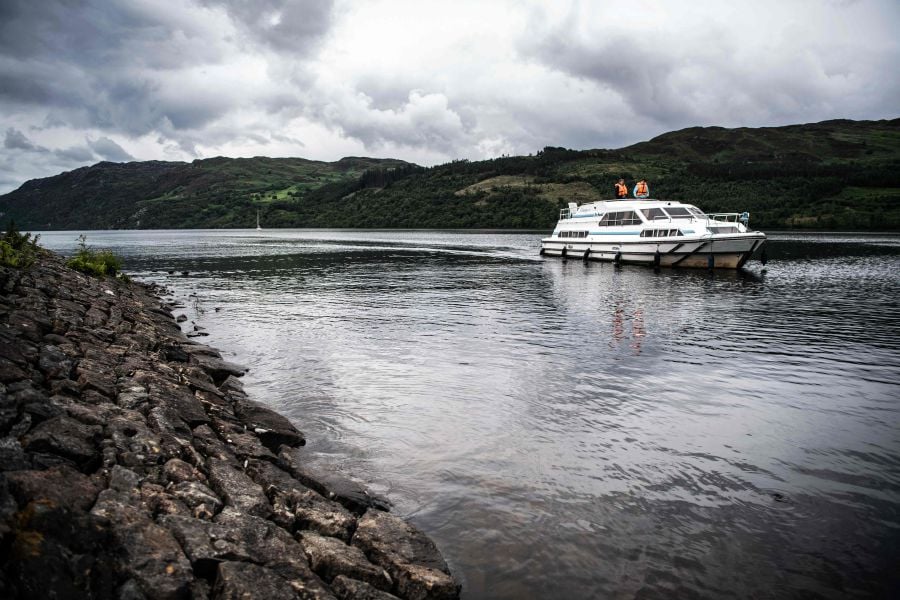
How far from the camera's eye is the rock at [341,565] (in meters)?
6.15

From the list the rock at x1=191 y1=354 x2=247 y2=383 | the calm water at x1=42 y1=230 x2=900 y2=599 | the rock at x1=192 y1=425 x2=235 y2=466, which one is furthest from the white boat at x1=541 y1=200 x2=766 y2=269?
the rock at x1=192 y1=425 x2=235 y2=466

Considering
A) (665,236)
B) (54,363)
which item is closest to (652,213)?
(665,236)

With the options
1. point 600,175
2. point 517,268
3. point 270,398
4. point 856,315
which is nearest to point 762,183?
point 600,175

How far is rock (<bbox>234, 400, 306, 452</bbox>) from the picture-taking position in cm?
1090

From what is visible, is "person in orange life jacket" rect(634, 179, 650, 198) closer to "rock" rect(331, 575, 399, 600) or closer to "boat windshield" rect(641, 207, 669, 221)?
"boat windshield" rect(641, 207, 669, 221)

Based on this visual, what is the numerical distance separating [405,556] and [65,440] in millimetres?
4438

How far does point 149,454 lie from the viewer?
7.29m

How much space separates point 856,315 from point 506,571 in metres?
27.6

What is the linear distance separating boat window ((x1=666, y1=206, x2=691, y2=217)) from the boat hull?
2826mm

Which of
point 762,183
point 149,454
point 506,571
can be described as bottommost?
point 506,571

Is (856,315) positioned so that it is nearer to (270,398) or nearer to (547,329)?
(547,329)

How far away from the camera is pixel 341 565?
6.16 m

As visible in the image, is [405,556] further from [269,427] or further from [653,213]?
[653,213]

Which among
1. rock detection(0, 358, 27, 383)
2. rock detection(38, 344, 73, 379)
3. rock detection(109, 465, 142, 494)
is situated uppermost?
rock detection(0, 358, 27, 383)
